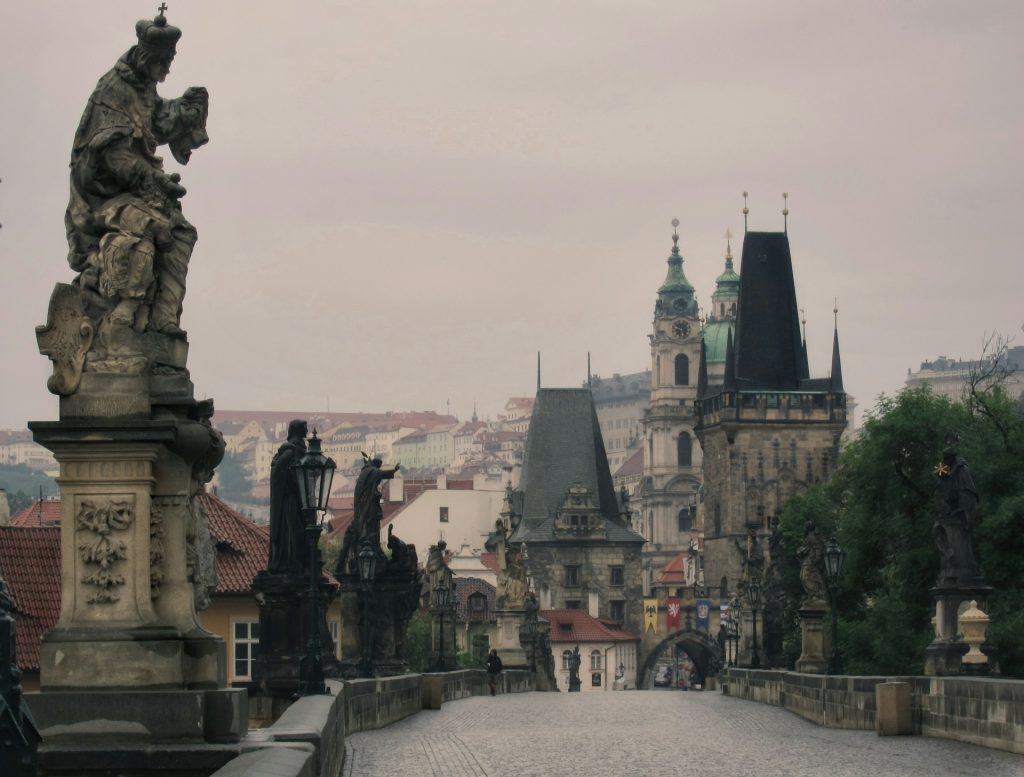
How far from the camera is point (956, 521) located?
95.4 ft

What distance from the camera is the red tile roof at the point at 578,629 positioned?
14938cm

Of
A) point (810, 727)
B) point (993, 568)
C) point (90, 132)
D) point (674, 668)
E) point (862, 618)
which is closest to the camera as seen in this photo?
point (90, 132)

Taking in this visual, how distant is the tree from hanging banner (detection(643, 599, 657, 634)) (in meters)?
89.2

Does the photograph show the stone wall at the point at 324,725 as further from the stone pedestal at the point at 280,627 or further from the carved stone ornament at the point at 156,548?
the carved stone ornament at the point at 156,548

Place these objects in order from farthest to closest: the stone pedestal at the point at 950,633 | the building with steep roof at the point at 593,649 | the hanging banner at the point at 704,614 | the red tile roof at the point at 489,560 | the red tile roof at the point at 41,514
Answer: the red tile roof at the point at 489,560 < the hanging banner at the point at 704,614 < the building with steep roof at the point at 593,649 < the red tile roof at the point at 41,514 < the stone pedestal at the point at 950,633

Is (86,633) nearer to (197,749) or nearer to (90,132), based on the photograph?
(197,749)

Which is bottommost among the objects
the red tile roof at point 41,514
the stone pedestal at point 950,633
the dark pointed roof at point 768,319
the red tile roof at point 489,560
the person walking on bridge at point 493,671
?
the person walking on bridge at point 493,671

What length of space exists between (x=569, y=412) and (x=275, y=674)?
14734 cm

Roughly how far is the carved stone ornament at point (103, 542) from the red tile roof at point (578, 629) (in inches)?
5406

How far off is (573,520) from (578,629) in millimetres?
14657

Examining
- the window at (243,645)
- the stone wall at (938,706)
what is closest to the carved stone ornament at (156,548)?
the stone wall at (938,706)

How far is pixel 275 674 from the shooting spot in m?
24.2

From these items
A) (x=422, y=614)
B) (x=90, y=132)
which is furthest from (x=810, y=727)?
(x=422, y=614)

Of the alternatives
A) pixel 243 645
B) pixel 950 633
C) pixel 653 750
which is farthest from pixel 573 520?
pixel 653 750
